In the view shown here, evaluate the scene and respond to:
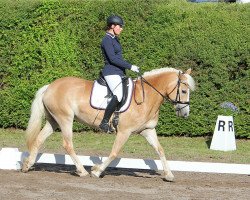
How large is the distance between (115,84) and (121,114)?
1.45ft

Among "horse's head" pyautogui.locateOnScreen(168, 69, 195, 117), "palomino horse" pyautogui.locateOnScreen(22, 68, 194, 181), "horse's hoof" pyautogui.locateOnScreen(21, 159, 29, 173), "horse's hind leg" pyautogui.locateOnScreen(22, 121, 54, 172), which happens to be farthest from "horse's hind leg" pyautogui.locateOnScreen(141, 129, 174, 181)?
"horse's hoof" pyautogui.locateOnScreen(21, 159, 29, 173)

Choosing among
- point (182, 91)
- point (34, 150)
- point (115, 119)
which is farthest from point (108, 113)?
point (34, 150)

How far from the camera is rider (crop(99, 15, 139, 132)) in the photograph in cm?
952

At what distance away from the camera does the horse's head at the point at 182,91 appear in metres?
9.64

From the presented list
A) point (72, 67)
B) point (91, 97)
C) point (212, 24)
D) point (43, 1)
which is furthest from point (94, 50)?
point (91, 97)

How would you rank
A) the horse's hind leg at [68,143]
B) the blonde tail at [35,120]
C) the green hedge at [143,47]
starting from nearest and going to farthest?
the horse's hind leg at [68,143], the blonde tail at [35,120], the green hedge at [143,47]

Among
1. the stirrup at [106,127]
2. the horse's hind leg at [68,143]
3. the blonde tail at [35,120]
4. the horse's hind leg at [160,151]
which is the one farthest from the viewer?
the blonde tail at [35,120]

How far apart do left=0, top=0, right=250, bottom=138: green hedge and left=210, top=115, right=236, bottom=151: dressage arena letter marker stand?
2.15 ft

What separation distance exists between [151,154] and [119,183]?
378cm

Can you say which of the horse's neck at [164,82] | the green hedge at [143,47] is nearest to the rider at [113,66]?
the horse's neck at [164,82]

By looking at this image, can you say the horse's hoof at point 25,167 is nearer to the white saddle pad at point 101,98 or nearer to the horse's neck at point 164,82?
the white saddle pad at point 101,98

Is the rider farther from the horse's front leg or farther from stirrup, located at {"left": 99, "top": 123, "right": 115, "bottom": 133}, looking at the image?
the horse's front leg

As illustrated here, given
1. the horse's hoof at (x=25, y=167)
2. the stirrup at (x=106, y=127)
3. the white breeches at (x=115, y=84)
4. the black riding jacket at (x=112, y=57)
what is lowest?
the horse's hoof at (x=25, y=167)

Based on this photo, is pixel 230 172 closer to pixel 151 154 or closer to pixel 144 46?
pixel 151 154
